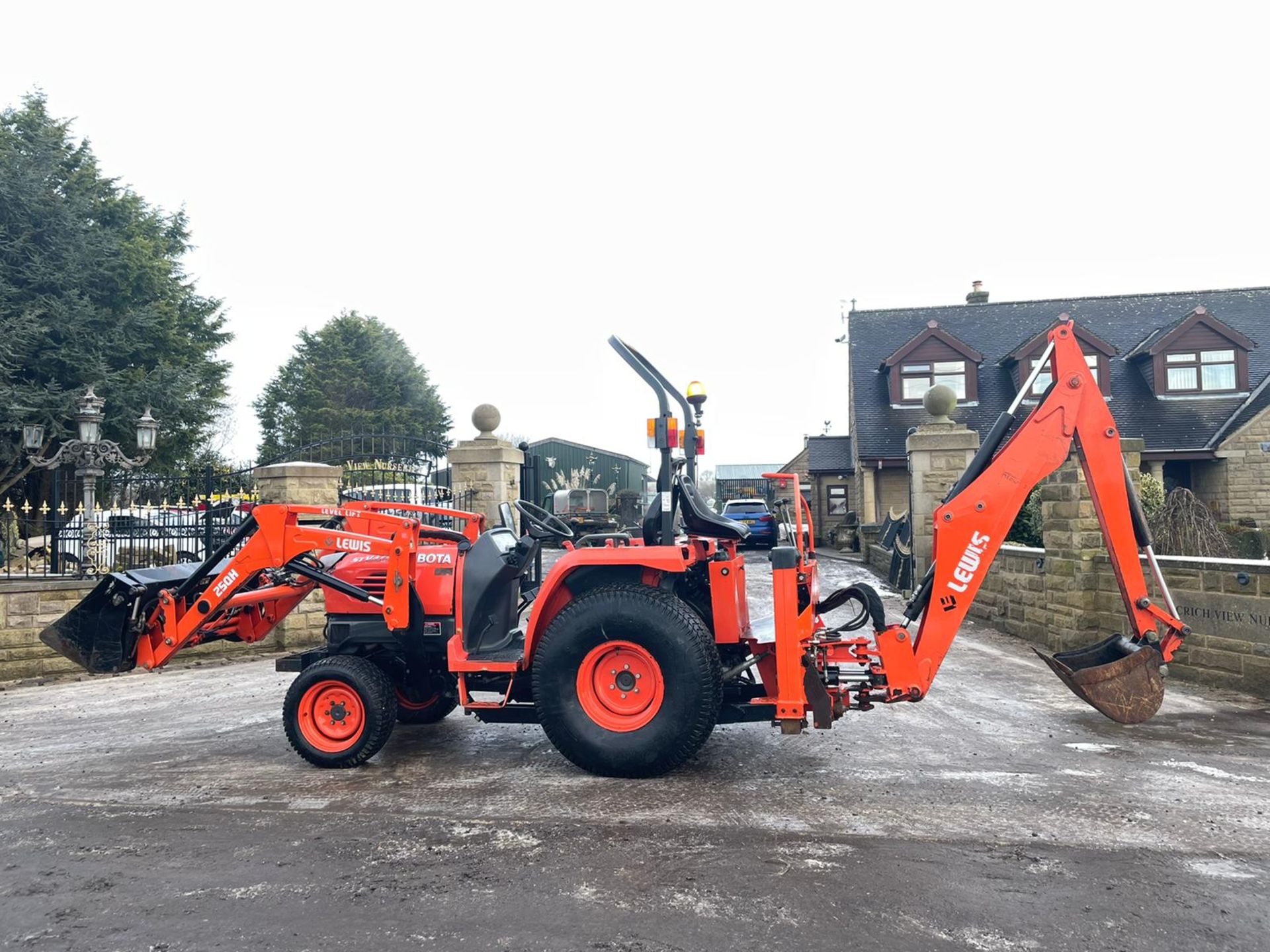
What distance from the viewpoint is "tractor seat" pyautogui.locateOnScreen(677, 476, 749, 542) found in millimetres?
4902

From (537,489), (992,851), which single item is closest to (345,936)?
(992,851)

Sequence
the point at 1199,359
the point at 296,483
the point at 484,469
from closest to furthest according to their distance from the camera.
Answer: the point at 296,483
the point at 484,469
the point at 1199,359

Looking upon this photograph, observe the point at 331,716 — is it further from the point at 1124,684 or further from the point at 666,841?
the point at 1124,684

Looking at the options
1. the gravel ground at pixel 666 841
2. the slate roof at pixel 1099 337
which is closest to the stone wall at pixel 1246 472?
the slate roof at pixel 1099 337

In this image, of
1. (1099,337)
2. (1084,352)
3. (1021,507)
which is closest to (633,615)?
(1021,507)

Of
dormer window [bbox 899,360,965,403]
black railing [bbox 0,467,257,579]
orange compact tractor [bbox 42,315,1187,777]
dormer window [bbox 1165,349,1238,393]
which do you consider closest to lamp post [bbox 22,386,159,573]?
black railing [bbox 0,467,257,579]

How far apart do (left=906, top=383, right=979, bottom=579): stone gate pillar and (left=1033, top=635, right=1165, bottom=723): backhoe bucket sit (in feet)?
22.9

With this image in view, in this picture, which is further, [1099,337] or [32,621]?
[1099,337]

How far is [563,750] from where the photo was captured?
4742mm

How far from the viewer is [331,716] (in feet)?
16.9

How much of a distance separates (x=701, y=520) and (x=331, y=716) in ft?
8.28

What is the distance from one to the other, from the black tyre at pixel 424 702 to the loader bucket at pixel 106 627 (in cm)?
170

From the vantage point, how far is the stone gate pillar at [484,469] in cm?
1155

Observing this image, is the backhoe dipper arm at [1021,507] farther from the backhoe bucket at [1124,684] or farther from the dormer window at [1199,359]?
the dormer window at [1199,359]
